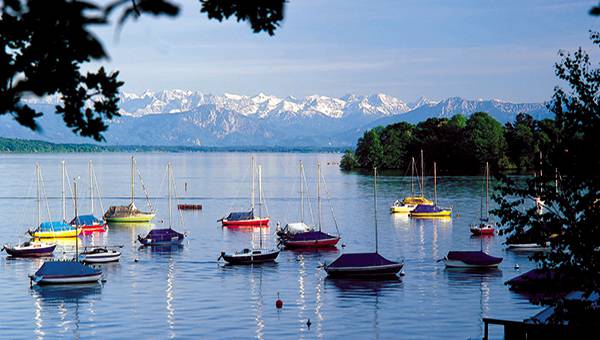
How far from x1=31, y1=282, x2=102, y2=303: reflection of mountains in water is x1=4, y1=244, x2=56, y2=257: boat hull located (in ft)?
57.5

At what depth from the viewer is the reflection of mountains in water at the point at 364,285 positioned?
62.3 meters

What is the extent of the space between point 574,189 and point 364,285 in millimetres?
43859

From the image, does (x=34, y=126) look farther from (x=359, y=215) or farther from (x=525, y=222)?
(x=359, y=215)

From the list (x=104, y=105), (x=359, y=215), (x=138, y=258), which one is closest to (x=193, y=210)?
(x=359, y=215)

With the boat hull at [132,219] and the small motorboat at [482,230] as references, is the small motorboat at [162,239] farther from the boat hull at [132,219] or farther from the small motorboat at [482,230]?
the small motorboat at [482,230]

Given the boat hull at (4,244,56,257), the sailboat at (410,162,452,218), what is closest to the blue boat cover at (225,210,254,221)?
the sailboat at (410,162,452,218)

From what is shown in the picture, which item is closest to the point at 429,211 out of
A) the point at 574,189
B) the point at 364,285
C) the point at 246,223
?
the point at 246,223

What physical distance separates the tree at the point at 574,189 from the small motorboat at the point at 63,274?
46413 millimetres

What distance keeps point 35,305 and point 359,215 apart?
70.1 meters

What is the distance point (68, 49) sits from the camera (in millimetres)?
9680

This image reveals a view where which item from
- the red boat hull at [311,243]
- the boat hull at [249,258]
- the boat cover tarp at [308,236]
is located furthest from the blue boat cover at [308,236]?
the boat hull at [249,258]

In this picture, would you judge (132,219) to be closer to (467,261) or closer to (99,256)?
(99,256)

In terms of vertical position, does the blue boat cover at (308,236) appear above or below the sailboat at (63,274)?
above

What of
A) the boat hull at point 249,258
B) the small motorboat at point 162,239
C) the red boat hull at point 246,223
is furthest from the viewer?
the red boat hull at point 246,223
